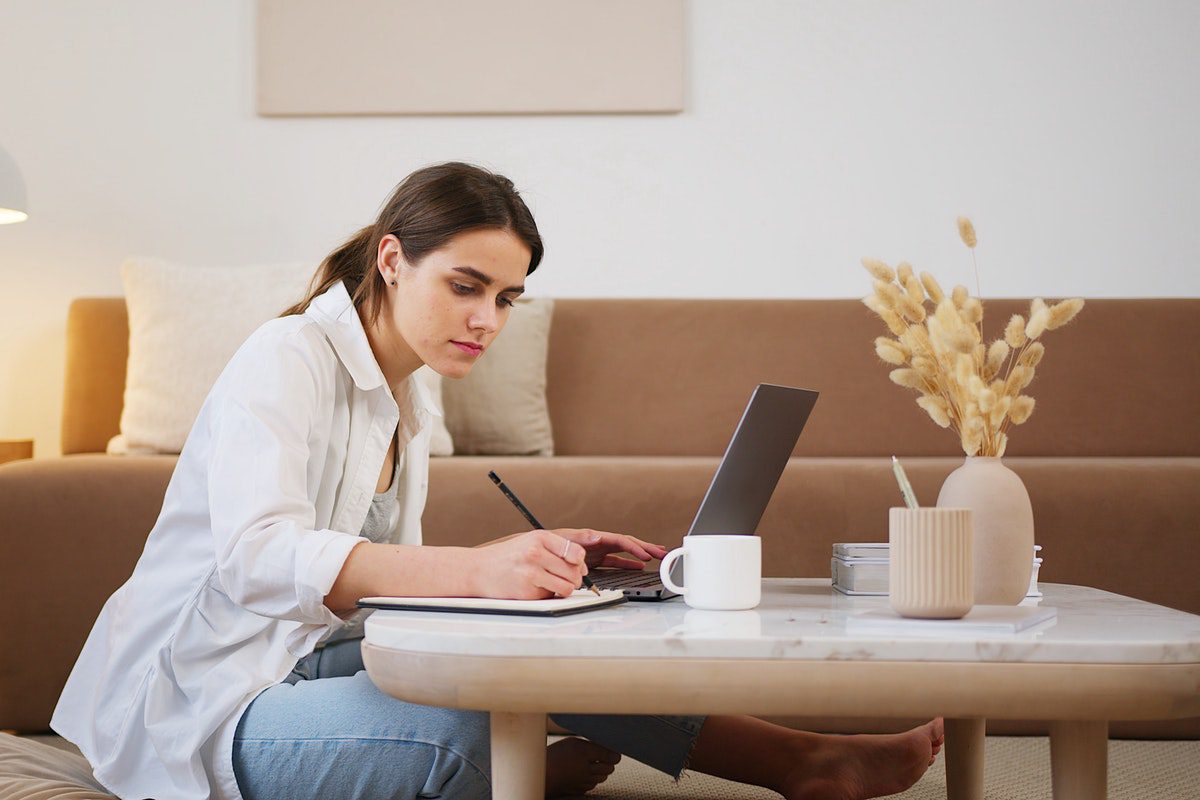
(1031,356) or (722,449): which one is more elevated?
(1031,356)

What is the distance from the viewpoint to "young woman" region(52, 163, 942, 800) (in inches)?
44.9

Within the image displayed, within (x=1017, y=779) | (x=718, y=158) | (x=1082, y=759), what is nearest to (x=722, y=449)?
(x=718, y=158)

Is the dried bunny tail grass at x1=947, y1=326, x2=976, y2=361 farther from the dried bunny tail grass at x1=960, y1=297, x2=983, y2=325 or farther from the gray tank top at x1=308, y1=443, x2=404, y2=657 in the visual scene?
the gray tank top at x1=308, y1=443, x2=404, y2=657

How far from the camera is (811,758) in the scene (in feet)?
5.08

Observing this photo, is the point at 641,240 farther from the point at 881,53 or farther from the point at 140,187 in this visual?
the point at 140,187

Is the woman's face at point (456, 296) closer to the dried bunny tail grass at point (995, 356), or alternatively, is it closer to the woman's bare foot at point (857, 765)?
the dried bunny tail grass at point (995, 356)

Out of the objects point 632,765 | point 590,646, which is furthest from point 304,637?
point 632,765

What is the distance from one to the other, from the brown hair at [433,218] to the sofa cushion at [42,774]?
607 millimetres

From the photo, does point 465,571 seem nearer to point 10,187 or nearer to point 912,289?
point 912,289

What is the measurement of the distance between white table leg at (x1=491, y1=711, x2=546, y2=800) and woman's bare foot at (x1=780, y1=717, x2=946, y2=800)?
67 cm

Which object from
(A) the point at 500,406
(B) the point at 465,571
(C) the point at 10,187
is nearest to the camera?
(B) the point at 465,571

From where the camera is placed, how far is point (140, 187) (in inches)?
127

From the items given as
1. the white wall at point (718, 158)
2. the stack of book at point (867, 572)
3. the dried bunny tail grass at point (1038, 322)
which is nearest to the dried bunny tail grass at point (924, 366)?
the dried bunny tail grass at point (1038, 322)

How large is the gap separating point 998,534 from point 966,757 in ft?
1.36
